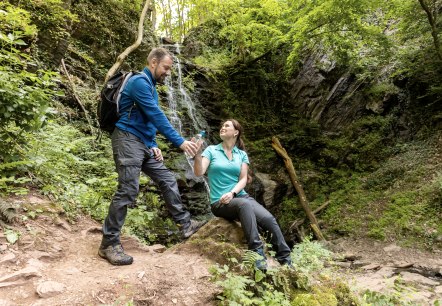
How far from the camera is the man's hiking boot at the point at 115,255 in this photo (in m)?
3.19

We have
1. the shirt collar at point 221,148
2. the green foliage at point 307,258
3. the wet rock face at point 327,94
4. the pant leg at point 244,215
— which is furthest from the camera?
the wet rock face at point 327,94

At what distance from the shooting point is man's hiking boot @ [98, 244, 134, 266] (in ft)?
10.5

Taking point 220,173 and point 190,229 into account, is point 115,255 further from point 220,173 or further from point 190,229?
point 220,173

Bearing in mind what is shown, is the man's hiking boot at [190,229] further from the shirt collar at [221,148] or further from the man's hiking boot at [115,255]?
the shirt collar at [221,148]

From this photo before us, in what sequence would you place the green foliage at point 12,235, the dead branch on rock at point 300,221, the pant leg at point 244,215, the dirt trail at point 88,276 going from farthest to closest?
the dead branch on rock at point 300,221 → the pant leg at point 244,215 → the green foliage at point 12,235 → the dirt trail at point 88,276

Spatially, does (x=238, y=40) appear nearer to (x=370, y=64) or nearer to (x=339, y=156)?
(x=370, y=64)

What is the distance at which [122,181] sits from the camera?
3244 mm

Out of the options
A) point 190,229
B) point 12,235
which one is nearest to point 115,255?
point 190,229

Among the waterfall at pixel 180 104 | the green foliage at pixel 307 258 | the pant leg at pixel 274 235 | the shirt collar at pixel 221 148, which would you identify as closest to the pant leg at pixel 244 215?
the pant leg at pixel 274 235

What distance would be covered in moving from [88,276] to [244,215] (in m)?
1.60

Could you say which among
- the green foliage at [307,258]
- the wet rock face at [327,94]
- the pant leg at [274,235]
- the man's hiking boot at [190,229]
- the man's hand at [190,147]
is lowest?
the green foliage at [307,258]

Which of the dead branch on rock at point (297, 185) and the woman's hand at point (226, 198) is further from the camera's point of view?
the dead branch on rock at point (297, 185)

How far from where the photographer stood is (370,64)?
11891mm

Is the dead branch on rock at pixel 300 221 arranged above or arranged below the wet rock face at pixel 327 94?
below
